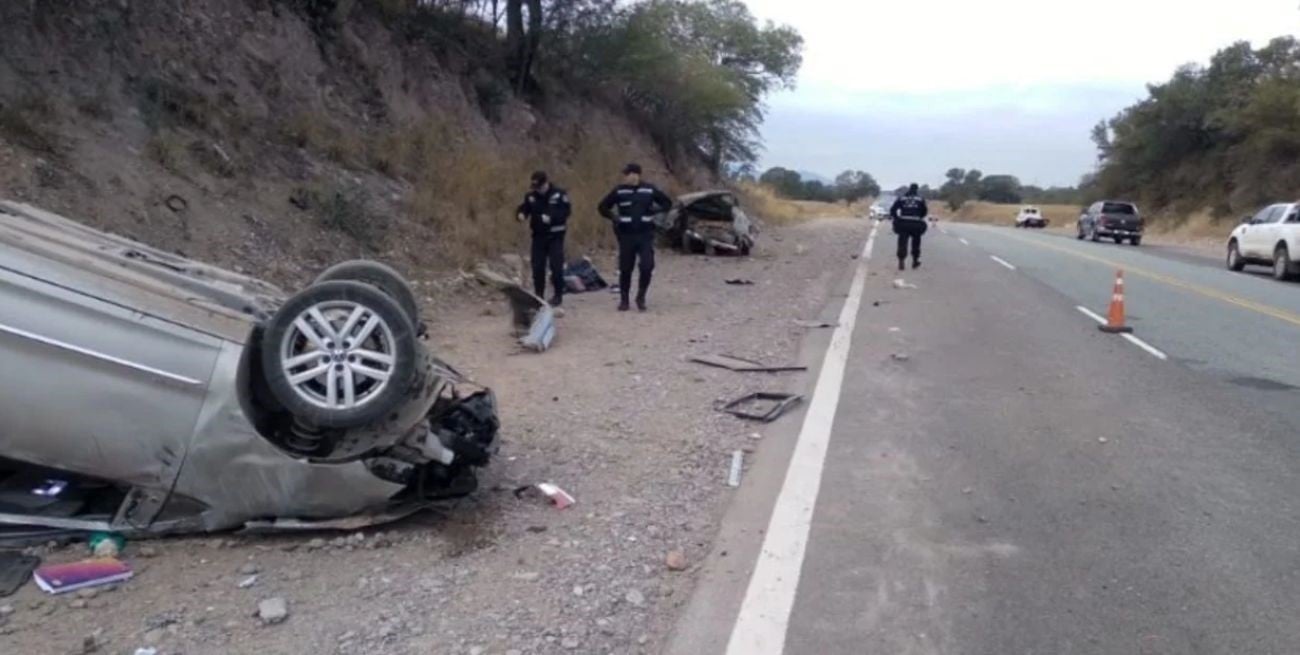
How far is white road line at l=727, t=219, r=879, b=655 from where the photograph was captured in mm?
4457

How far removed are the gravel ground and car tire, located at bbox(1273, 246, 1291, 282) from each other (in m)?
21.2

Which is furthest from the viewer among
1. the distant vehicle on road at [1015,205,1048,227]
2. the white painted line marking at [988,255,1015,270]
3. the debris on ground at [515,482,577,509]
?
the distant vehicle on road at [1015,205,1048,227]

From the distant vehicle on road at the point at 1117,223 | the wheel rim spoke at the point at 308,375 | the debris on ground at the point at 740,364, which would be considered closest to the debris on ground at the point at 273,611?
the wheel rim spoke at the point at 308,375

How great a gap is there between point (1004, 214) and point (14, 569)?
103545 mm

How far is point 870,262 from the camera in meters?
25.5

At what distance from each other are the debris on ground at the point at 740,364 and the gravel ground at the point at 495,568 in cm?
156

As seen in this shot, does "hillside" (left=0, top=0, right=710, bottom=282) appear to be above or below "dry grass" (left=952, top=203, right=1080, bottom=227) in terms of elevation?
above

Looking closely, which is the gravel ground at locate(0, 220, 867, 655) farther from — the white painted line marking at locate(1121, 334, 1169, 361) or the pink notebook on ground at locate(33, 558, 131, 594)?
the white painted line marking at locate(1121, 334, 1169, 361)

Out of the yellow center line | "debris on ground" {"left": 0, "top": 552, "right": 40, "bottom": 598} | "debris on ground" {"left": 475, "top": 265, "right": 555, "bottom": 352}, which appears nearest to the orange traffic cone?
the yellow center line

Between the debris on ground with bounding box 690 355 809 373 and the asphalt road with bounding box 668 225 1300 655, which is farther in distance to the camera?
the debris on ground with bounding box 690 355 809 373

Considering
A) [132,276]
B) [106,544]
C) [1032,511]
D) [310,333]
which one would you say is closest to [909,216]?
[1032,511]

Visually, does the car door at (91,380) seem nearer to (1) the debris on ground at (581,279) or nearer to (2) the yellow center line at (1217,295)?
(1) the debris on ground at (581,279)

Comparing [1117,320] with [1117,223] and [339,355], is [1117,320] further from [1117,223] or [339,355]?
[1117,223]

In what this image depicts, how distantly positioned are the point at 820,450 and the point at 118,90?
9.68 meters
